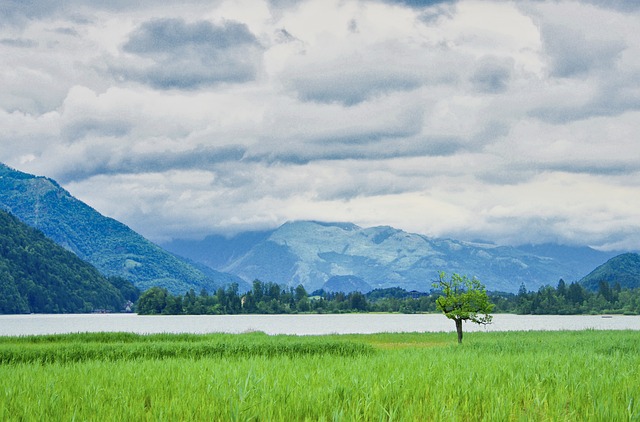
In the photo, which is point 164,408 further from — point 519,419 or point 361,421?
point 519,419

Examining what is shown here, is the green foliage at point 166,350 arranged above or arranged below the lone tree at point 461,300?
below

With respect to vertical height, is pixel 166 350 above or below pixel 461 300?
below

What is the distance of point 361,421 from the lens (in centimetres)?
1002

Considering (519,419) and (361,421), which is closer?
(519,419)

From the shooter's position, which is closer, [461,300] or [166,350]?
[166,350]

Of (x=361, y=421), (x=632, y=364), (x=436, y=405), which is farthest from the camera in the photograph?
(x=632, y=364)

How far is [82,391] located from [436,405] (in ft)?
25.9

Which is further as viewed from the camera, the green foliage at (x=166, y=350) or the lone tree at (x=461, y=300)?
the lone tree at (x=461, y=300)

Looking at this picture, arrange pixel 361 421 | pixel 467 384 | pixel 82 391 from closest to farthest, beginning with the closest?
pixel 361 421 → pixel 467 384 → pixel 82 391

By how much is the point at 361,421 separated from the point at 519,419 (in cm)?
247

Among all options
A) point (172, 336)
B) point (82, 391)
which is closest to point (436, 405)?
point (82, 391)

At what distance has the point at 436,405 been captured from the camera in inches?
423

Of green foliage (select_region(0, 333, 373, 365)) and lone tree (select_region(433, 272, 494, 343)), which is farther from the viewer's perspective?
lone tree (select_region(433, 272, 494, 343))

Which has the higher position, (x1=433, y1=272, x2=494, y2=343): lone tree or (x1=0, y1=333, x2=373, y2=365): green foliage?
(x1=433, y1=272, x2=494, y2=343): lone tree
